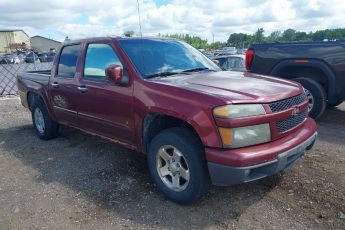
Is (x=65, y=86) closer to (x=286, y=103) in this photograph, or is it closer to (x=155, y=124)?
(x=155, y=124)

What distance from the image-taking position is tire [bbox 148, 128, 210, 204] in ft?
11.2

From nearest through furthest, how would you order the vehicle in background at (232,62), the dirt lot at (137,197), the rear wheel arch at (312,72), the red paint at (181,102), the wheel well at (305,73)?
the red paint at (181,102) → the dirt lot at (137,197) → the rear wheel arch at (312,72) → the wheel well at (305,73) → the vehicle in background at (232,62)

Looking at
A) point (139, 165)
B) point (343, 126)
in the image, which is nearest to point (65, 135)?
point (139, 165)

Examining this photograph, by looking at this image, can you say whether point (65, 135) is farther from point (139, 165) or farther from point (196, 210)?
point (196, 210)

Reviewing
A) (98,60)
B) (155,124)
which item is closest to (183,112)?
(155,124)

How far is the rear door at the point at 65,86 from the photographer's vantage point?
516cm

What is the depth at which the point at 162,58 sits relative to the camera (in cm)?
441

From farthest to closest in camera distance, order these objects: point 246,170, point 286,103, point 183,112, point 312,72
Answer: point 312,72 < point 286,103 < point 183,112 < point 246,170

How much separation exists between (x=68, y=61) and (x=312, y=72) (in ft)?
14.9

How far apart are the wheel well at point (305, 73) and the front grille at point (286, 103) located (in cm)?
306

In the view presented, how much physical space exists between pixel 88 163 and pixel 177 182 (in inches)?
73.7

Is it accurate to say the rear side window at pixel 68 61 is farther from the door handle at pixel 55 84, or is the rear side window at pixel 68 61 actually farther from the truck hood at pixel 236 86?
the truck hood at pixel 236 86

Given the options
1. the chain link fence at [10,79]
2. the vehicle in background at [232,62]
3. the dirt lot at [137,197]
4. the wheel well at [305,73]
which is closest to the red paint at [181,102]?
the dirt lot at [137,197]

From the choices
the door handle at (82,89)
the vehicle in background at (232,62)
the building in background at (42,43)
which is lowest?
the building in background at (42,43)
